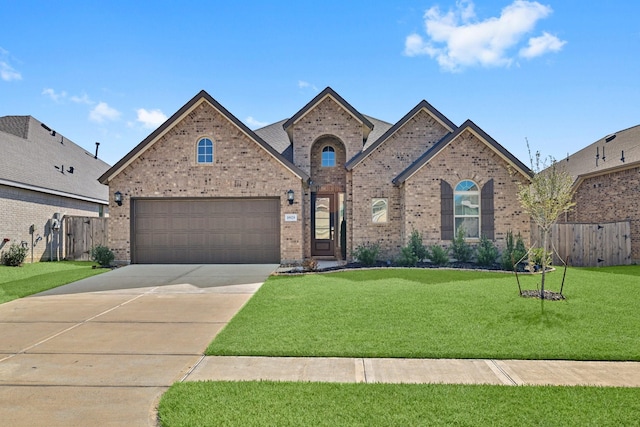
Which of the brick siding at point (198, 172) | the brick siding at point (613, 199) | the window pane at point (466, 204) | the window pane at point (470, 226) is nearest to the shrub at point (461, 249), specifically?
the window pane at point (470, 226)

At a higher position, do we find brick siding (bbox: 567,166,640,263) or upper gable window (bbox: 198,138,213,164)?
upper gable window (bbox: 198,138,213,164)

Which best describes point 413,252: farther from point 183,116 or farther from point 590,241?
point 183,116

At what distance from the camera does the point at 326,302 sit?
7.74 meters

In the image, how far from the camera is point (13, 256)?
1491cm

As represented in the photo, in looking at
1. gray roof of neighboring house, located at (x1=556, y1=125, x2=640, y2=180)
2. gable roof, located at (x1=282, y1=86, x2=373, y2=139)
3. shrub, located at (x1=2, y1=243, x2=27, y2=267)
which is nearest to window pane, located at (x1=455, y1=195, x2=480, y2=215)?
gable roof, located at (x1=282, y1=86, x2=373, y2=139)

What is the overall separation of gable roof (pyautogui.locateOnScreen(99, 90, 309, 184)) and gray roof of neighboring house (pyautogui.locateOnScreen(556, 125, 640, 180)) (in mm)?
12404

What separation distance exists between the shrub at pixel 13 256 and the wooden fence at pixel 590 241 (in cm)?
1881

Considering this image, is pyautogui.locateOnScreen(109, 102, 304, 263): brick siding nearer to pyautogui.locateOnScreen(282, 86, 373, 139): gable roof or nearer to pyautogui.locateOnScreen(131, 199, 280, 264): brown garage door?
pyautogui.locateOnScreen(131, 199, 280, 264): brown garage door

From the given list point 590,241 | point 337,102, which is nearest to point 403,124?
point 337,102

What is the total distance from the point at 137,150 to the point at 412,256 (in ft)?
33.2

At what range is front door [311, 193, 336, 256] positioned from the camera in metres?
16.3

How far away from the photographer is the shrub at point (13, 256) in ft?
48.9

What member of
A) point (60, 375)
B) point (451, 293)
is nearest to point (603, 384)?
point (451, 293)

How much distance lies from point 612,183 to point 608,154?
244 centimetres
